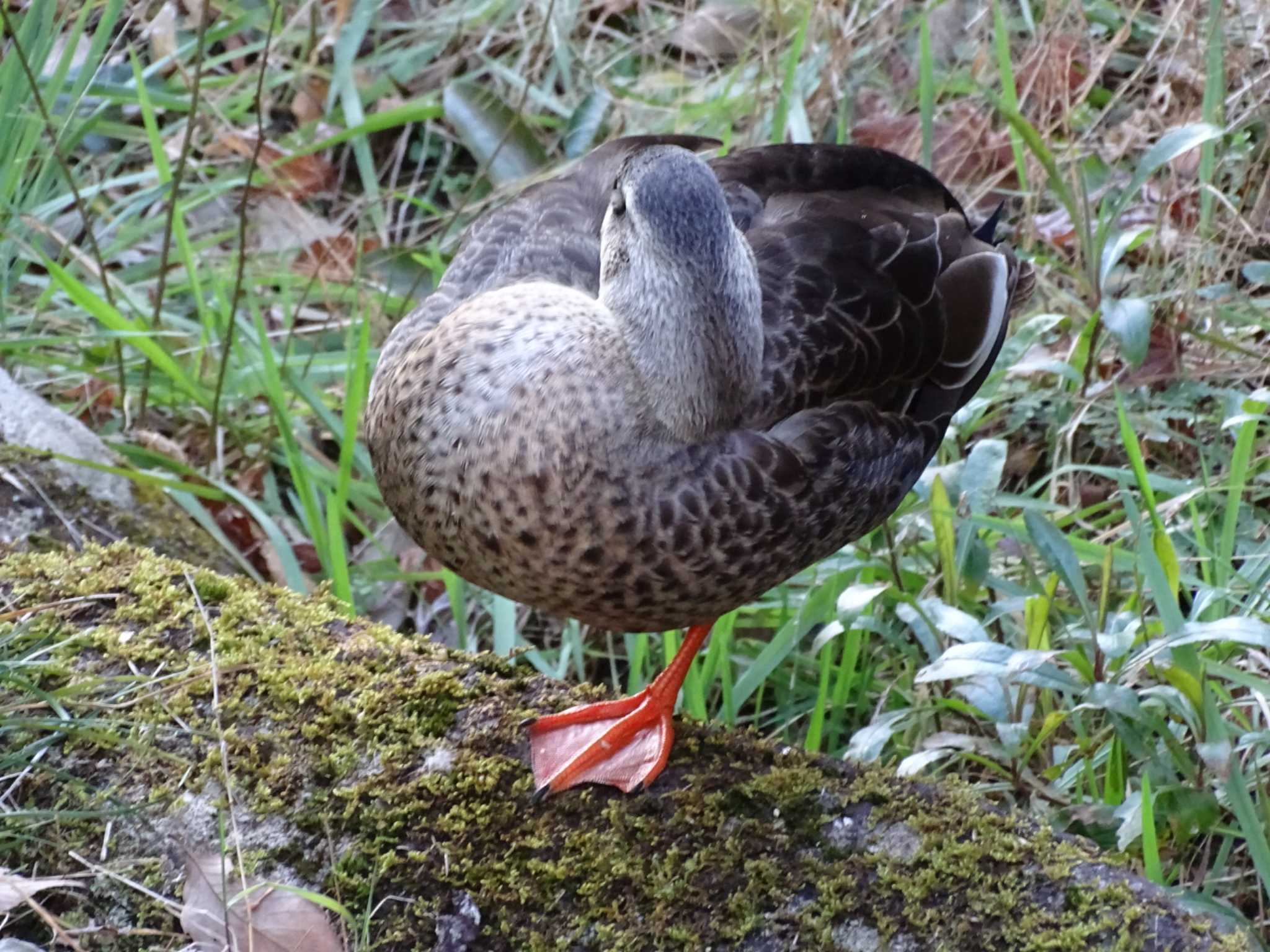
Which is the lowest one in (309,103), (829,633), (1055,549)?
(829,633)

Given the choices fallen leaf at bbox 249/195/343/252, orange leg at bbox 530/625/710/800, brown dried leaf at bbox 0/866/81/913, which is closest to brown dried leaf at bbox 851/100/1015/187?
fallen leaf at bbox 249/195/343/252

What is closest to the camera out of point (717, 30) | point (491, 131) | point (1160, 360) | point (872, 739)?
point (872, 739)

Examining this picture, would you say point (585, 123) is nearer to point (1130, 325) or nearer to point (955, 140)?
point (955, 140)

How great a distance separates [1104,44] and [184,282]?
2.89m

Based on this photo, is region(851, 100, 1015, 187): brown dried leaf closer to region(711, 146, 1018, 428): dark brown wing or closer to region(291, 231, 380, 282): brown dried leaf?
region(711, 146, 1018, 428): dark brown wing

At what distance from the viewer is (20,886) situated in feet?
5.48

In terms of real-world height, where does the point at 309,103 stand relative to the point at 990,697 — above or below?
above

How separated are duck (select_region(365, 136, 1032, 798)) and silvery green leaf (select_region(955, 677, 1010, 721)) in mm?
358

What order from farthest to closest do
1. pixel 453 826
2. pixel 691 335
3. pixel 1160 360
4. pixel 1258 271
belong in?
pixel 1160 360, pixel 1258 271, pixel 691 335, pixel 453 826

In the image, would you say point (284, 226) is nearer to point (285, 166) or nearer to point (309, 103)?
point (285, 166)

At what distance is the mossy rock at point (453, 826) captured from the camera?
1765 mm

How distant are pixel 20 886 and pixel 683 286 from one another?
1197 millimetres

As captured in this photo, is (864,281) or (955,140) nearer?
(864,281)

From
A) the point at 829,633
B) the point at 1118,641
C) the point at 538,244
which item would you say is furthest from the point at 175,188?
the point at 1118,641
